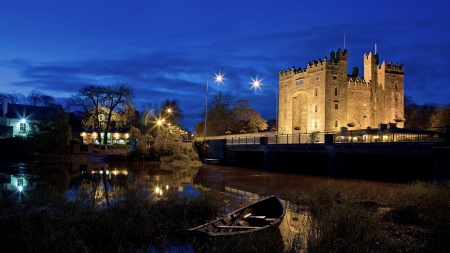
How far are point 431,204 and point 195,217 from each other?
8.37m

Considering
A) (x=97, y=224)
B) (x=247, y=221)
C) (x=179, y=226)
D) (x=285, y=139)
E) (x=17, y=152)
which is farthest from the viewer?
(x=17, y=152)

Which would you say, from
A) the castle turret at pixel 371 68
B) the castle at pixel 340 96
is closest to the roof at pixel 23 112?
the castle at pixel 340 96

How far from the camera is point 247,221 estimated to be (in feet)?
38.2

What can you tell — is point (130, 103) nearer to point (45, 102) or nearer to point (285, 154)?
point (285, 154)

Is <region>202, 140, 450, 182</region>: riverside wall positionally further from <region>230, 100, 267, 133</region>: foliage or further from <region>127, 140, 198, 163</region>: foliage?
<region>230, 100, 267, 133</region>: foliage

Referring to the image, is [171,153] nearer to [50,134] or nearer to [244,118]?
[50,134]

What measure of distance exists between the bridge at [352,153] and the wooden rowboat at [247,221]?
429 inches

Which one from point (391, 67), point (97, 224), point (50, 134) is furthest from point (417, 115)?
point (97, 224)

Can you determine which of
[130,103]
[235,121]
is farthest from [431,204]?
[235,121]

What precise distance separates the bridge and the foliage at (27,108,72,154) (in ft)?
63.3

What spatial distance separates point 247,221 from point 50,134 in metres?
44.1

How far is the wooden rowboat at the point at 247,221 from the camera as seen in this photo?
9336 mm

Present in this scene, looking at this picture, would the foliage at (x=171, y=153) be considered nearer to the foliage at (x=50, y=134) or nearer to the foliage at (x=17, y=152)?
the foliage at (x=50, y=134)

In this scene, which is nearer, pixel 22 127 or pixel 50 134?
pixel 50 134
